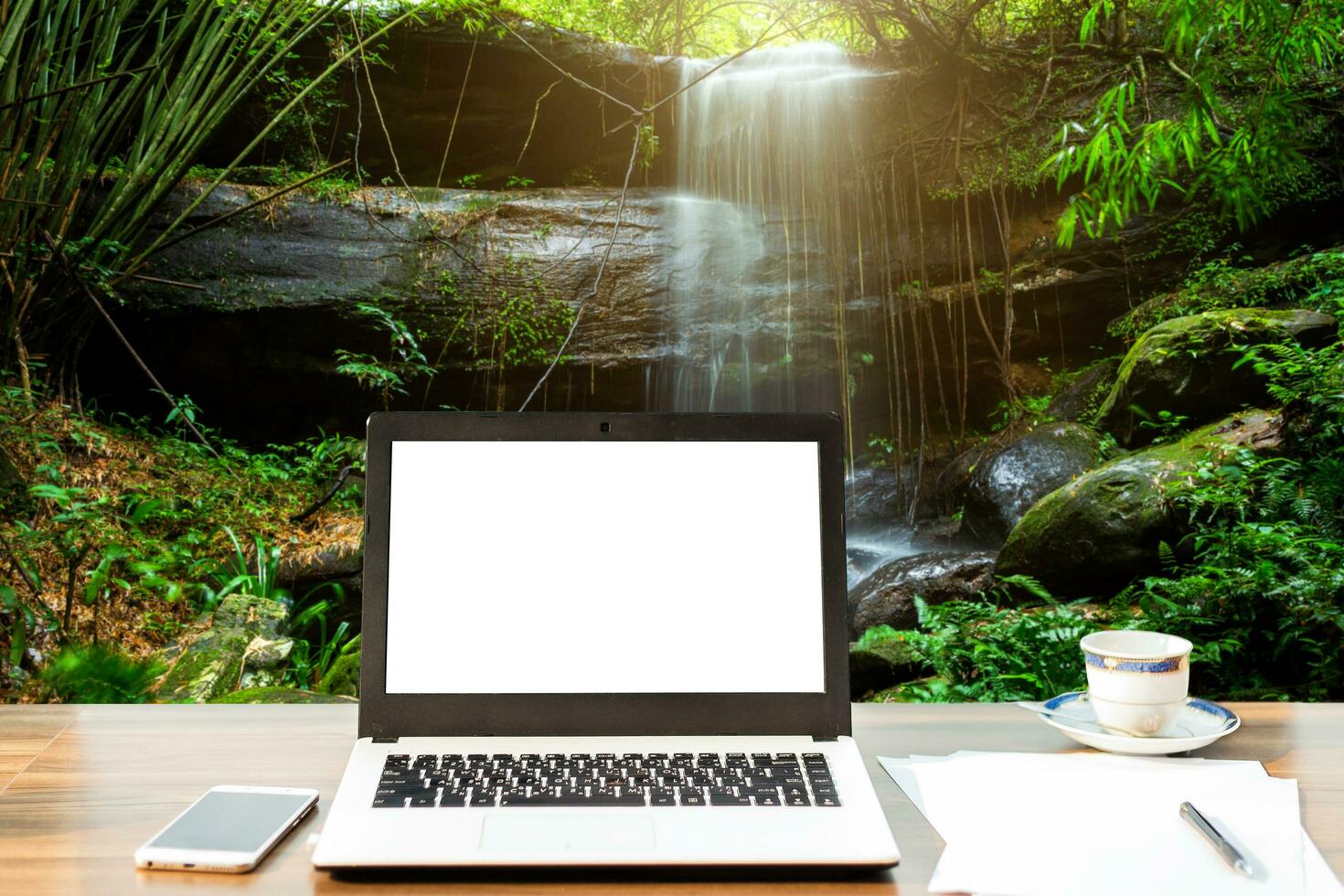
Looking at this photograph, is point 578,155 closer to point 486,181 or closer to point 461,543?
point 486,181

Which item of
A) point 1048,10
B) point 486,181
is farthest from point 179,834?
point 1048,10

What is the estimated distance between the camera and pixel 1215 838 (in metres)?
0.62

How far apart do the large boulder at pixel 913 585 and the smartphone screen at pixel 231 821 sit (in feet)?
6.23

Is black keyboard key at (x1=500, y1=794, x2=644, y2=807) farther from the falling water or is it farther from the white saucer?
the falling water

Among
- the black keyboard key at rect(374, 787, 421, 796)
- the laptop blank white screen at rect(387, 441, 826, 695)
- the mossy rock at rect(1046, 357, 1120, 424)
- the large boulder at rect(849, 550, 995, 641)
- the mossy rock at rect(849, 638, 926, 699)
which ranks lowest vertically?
the mossy rock at rect(849, 638, 926, 699)

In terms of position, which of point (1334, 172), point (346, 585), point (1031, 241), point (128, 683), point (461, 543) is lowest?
point (128, 683)

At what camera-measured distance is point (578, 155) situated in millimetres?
2559

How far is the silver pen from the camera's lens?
0.58 meters

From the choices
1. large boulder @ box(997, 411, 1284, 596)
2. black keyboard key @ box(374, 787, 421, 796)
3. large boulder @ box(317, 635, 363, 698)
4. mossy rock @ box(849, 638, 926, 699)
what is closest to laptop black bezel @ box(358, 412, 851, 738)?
black keyboard key @ box(374, 787, 421, 796)

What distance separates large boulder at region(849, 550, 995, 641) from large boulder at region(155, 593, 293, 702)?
150 centimetres

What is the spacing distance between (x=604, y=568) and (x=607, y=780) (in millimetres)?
195

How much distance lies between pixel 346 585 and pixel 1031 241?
212 cm

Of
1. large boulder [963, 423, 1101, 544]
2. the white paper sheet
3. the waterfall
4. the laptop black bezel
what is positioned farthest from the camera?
the waterfall

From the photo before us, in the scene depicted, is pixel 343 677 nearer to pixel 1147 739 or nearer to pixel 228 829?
pixel 228 829
